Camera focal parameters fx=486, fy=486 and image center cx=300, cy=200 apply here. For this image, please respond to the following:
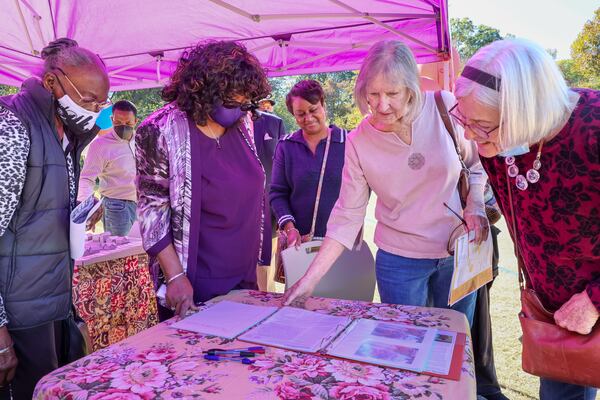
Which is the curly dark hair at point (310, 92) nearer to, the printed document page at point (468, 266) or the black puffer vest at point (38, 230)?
the printed document page at point (468, 266)

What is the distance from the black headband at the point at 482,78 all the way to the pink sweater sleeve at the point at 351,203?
661mm

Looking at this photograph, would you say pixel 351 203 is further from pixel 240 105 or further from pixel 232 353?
pixel 232 353

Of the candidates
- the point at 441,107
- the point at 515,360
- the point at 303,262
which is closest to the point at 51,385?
the point at 303,262

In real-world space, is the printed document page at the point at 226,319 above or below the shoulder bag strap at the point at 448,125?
below

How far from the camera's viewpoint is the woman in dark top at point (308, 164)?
9.07ft

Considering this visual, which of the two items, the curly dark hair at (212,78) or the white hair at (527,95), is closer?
the white hair at (527,95)

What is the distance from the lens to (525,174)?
4.22 ft

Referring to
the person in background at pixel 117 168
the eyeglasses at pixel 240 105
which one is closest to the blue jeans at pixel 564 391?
the eyeglasses at pixel 240 105

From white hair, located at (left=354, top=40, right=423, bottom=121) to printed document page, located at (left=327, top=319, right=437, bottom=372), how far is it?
2.60 ft

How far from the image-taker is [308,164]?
2.79 metres

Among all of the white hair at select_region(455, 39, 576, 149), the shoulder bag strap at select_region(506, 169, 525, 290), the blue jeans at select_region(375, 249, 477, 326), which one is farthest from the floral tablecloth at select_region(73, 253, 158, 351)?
the white hair at select_region(455, 39, 576, 149)

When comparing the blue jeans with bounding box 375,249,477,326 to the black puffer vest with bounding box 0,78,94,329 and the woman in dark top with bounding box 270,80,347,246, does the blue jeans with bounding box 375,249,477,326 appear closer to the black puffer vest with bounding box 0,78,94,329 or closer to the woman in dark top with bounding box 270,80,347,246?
the woman in dark top with bounding box 270,80,347,246

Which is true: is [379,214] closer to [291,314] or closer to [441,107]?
[441,107]

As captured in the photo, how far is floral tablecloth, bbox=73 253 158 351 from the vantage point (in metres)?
2.72
